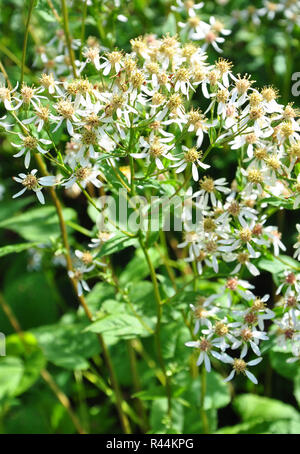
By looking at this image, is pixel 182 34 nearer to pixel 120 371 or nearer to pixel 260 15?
pixel 260 15

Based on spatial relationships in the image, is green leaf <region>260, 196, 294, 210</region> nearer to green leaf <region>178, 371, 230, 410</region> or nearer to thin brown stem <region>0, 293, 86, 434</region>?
green leaf <region>178, 371, 230, 410</region>

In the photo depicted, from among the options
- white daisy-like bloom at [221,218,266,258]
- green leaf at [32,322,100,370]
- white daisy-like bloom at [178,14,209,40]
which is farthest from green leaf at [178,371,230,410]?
white daisy-like bloom at [178,14,209,40]

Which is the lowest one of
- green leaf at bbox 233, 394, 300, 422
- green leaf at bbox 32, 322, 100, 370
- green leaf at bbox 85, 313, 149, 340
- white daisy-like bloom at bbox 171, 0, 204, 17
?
green leaf at bbox 233, 394, 300, 422

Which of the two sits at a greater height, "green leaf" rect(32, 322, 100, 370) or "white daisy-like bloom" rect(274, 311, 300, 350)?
"white daisy-like bloom" rect(274, 311, 300, 350)

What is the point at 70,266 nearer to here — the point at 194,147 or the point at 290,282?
the point at 194,147

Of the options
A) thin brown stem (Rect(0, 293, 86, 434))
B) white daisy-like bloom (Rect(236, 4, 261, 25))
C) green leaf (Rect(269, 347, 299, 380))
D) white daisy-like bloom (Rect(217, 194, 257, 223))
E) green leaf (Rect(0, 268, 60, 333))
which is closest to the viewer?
white daisy-like bloom (Rect(217, 194, 257, 223))

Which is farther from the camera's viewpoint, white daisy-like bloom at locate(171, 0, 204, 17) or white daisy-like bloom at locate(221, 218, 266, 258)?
white daisy-like bloom at locate(171, 0, 204, 17)

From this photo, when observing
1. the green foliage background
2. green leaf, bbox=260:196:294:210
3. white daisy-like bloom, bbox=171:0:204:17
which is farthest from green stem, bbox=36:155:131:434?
white daisy-like bloom, bbox=171:0:204:17

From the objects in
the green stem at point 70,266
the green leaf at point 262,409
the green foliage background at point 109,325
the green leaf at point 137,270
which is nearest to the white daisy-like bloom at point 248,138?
the green foliage background at point 109,325

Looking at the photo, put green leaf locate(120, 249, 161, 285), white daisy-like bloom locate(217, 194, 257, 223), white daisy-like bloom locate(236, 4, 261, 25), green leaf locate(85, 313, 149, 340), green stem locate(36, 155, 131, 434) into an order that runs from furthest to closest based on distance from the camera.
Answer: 1. white daisy-like bloom locate(236, 4, 261, 25)
2. green leaf locate(120, 249, 161, 285)
3. green stem locate(36, 155, 131, 434)
4. green leaf locate(85, 313, 149, 340)
5. white daisy-like bloom locate(217, 194, 257, 223)

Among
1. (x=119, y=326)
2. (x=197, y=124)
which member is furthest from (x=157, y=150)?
(x=119, y=326)
